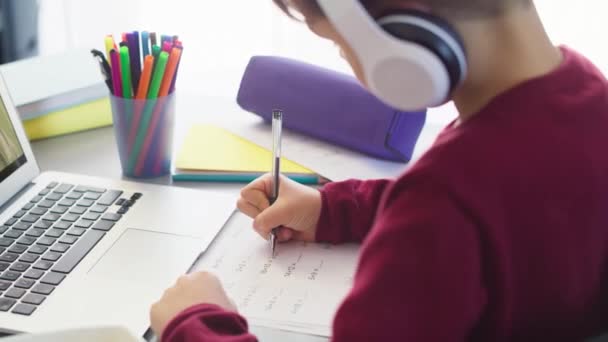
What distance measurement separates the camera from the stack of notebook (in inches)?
40.3

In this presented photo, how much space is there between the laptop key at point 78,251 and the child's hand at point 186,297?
0.41ft

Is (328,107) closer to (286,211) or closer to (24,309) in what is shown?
(286,211)

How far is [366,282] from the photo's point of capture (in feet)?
1.62

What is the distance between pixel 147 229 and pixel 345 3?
0.41 m

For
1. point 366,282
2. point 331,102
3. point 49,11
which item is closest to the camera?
point 366,282

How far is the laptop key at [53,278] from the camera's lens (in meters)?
0.70

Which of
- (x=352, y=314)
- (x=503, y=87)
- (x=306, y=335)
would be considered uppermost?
(x=503, y=87)

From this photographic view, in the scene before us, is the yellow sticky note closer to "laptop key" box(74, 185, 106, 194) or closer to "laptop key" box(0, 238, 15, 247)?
"laptop key" box(74, 185, 106, 194)

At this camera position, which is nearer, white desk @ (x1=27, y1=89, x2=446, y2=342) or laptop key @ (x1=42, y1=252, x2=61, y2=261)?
laptop key @ (x1=42, y1=252, x2=61, y2=261)

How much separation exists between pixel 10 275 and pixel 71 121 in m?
0.41

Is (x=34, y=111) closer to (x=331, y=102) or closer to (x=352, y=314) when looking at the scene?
(x=331, y=102)

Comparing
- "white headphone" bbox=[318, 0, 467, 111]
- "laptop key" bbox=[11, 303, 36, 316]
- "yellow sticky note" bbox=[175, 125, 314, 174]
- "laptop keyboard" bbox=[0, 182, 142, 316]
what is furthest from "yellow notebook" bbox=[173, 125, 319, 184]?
"white headphone" bbox=[318, 0, 467, 111]

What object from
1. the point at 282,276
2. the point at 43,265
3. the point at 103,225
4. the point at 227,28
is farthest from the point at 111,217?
the point at 227,28

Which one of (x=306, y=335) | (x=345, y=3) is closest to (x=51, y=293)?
(x=306, y=335)
